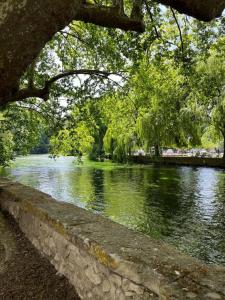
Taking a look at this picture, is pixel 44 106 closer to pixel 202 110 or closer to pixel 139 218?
pixel 139 218

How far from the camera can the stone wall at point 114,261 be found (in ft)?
8.97

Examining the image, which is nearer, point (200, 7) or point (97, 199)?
point (200, 7)

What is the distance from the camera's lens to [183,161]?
38375 millimetres

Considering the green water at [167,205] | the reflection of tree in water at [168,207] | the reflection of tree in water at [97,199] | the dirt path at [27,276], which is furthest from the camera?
the reflection of tree in water at [97,199]

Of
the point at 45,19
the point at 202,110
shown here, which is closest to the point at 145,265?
the point at 45,19

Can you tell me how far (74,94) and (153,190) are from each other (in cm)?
1009

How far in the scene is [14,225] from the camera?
6.27m

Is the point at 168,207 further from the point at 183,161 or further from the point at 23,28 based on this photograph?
the point at 183,161

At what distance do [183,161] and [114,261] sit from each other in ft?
118

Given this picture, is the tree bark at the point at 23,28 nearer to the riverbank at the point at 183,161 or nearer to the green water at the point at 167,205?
the green water at the point at 167,205

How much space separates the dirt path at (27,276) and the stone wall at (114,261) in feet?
0.37

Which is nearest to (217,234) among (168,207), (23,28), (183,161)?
(168,207)

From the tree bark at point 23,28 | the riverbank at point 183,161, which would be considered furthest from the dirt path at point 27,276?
the riverbank at point 183,161

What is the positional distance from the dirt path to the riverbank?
98.9 ft
